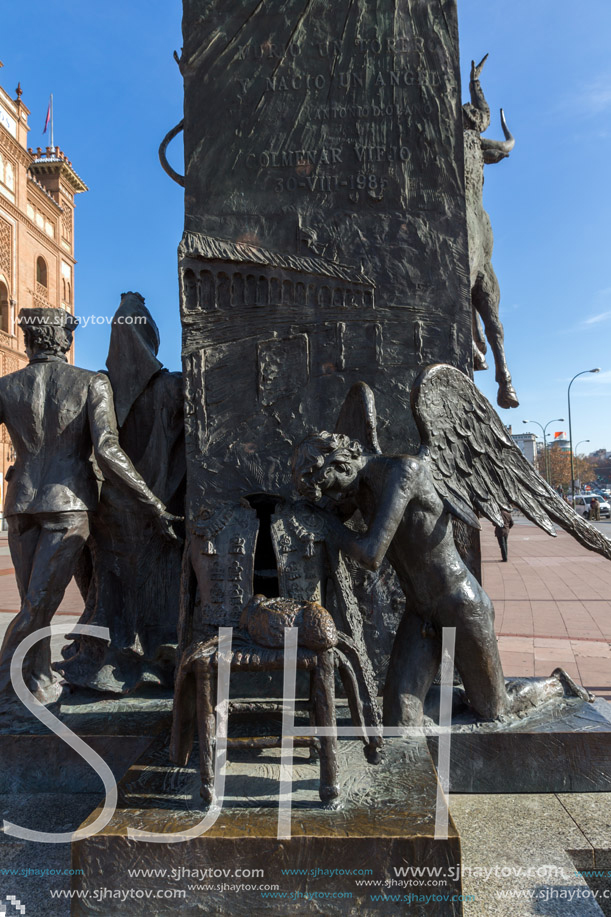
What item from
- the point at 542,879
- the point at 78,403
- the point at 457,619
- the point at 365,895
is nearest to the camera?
the point at 365,895

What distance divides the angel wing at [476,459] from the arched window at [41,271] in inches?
1312

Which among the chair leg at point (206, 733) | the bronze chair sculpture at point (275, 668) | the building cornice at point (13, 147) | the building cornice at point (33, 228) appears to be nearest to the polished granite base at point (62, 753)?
the bronze chair sculpture at point (275, 668)

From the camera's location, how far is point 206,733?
249cm

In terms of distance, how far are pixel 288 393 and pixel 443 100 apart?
2.06 metres

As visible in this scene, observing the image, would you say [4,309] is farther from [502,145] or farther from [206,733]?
[206,733]

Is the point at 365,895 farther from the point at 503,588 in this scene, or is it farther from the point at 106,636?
the point at 503,588

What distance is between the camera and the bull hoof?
5062mm

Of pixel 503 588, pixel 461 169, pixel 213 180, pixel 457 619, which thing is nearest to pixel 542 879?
pixel 457 619

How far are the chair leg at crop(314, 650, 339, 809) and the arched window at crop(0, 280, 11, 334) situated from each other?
30290 millimetres

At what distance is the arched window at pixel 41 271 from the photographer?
33.1 m

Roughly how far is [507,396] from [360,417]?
5.69ft

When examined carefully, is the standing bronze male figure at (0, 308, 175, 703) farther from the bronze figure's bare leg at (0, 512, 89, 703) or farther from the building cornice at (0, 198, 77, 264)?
the building cornice at (0, 198, 77, 264)

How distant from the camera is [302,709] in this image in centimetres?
346

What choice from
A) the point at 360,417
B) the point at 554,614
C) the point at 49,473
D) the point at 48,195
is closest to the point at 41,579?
the point at 49,473
